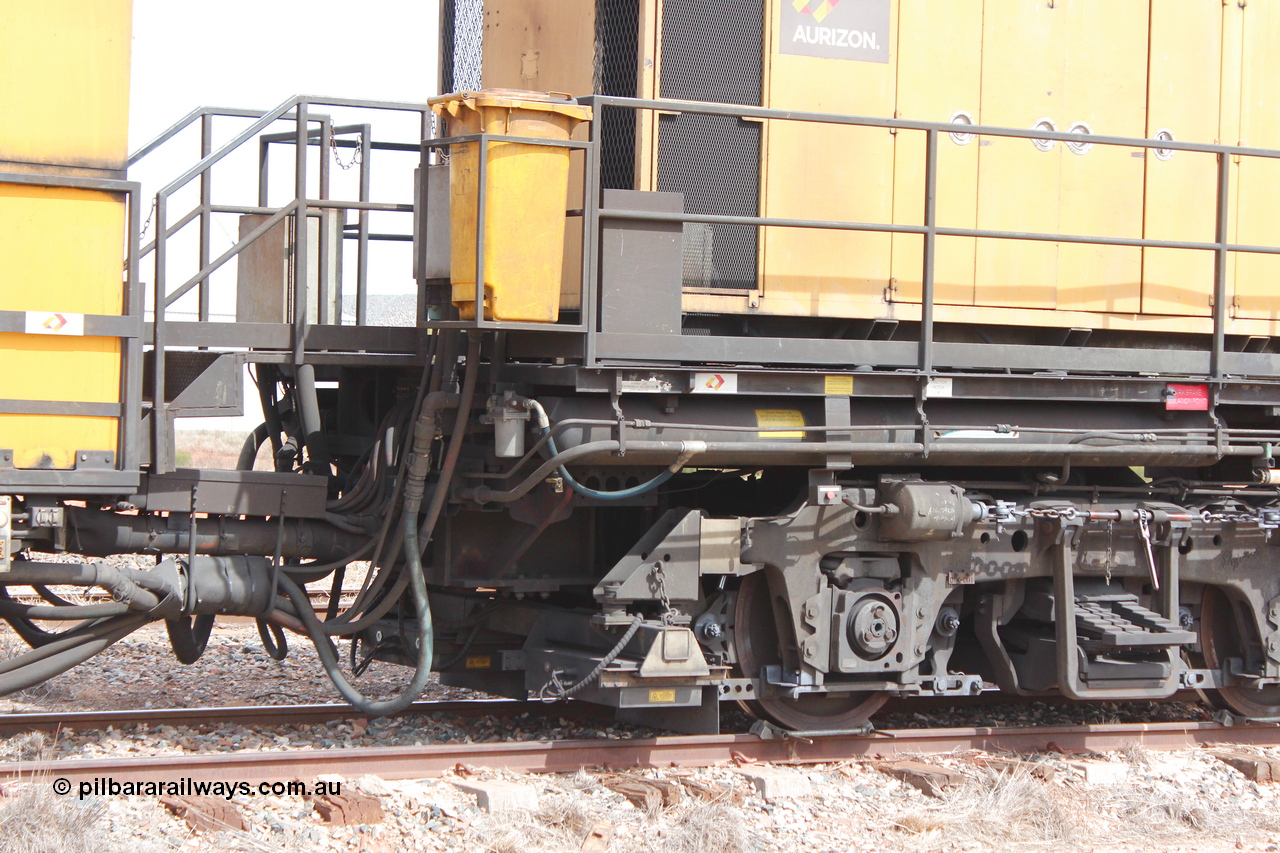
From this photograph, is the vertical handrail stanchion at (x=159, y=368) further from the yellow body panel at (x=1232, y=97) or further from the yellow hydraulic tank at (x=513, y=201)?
the yellow body panel at (x=1232, y=97)

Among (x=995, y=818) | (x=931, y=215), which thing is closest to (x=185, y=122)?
(x=931, y=215)

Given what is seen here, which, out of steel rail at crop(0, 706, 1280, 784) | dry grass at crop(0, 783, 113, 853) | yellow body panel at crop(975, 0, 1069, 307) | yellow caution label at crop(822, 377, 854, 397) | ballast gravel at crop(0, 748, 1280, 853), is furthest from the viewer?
yellow body panel at crop(975, 0, 1069, 307)

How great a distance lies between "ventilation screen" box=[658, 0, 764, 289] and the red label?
2.32 m

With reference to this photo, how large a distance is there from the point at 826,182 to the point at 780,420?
4.32 feet

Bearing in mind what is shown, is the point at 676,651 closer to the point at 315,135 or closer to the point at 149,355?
the point at 149,355

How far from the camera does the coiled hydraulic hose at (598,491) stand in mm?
5773

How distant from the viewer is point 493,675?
7.02 metres

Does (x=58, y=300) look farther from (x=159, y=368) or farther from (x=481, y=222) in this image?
(x=481, y=222)

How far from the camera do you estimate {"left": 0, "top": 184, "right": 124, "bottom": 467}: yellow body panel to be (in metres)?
5.35

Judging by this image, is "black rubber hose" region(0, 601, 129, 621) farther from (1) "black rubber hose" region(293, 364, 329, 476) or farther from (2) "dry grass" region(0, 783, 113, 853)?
(1) "black rubber hose" region(293, 364, 329, 476)

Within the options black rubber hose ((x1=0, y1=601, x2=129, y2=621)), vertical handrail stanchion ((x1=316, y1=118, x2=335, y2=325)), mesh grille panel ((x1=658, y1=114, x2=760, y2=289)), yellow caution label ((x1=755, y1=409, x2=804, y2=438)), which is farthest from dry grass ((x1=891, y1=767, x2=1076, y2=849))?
vertical handrail stanchion ((x1=316, y1=118, x2=335, y2=325))

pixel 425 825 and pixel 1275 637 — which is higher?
→ pixel 1275 637

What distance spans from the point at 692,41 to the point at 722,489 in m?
2.41

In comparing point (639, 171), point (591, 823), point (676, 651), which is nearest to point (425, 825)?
point (591, 823)
